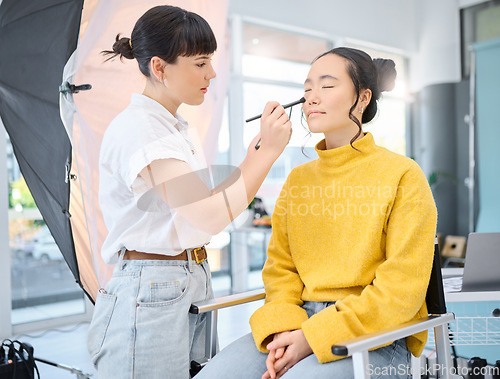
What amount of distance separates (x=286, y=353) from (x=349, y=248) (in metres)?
0.30

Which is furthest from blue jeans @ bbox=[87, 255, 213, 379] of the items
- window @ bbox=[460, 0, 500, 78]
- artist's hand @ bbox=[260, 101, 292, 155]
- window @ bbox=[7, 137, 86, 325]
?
window @ bbox=[460, 0, 500, 78]

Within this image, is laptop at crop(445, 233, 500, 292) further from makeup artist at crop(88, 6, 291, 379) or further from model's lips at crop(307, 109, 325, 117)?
makeup artist at crop(88, 6, 291, 379)

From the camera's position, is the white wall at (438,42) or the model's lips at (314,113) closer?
the model's lips at (314,113)

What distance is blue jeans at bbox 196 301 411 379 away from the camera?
104 centimetres

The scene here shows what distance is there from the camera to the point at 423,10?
5707 millimetres

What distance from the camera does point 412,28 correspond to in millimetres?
5750

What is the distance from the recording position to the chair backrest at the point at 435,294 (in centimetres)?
115

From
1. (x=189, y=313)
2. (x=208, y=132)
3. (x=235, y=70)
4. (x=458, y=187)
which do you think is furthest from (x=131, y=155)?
(x=458, y=187)

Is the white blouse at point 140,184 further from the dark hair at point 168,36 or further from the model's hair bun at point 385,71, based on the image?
the model's hair bun at point 385,71

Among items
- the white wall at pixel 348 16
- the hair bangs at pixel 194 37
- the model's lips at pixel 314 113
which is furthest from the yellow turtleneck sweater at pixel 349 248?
the white wall at pixel 348 16

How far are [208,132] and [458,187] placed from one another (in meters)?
4.78

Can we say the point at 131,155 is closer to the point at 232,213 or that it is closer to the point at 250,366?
the point at 232,213

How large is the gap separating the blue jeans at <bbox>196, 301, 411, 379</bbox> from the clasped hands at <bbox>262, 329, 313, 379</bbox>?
0.11ft

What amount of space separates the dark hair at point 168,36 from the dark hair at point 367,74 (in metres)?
0.36
